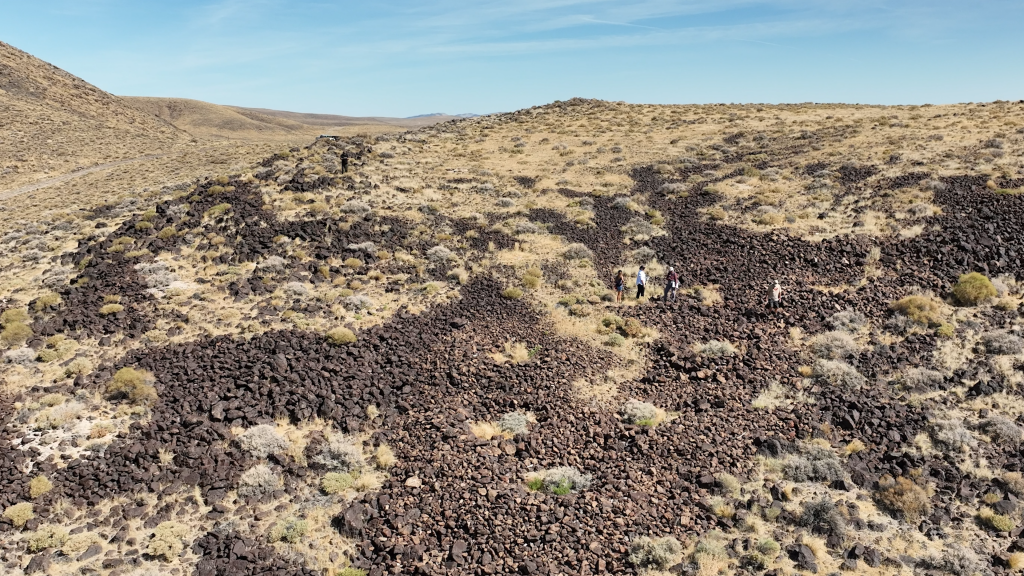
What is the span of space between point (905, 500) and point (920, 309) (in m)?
10.3

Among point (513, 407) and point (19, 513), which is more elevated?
point (513, 407)

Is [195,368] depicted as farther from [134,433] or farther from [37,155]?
[37,155]

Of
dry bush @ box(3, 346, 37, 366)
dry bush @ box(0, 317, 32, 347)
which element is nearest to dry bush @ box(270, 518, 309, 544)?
dry bush @ box(3, 346, 37, 366)

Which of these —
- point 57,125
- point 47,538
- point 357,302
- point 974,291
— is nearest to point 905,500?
point 974,291

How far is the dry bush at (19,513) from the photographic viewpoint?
35.0 ft

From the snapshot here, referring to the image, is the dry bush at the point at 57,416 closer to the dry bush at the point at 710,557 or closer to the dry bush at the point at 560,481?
the dry bush at the point at 560,481

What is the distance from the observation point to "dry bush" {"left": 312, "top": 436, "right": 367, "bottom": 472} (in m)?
13.0

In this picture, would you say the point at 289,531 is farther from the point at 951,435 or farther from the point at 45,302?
the point at 45,302

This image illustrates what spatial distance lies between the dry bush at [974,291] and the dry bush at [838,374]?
263 inches

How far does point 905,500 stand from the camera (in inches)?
445

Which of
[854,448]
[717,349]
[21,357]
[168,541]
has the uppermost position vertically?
[21,357]

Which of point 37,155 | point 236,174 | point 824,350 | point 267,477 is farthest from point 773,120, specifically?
point 37,155

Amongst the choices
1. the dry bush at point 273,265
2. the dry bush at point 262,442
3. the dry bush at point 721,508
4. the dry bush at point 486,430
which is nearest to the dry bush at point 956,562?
the dry bush at point 721,508

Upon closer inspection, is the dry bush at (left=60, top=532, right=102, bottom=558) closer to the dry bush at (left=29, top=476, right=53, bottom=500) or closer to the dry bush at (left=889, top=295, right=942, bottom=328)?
the dry bush at (left=29, top=476, right=53, bottom=500)
